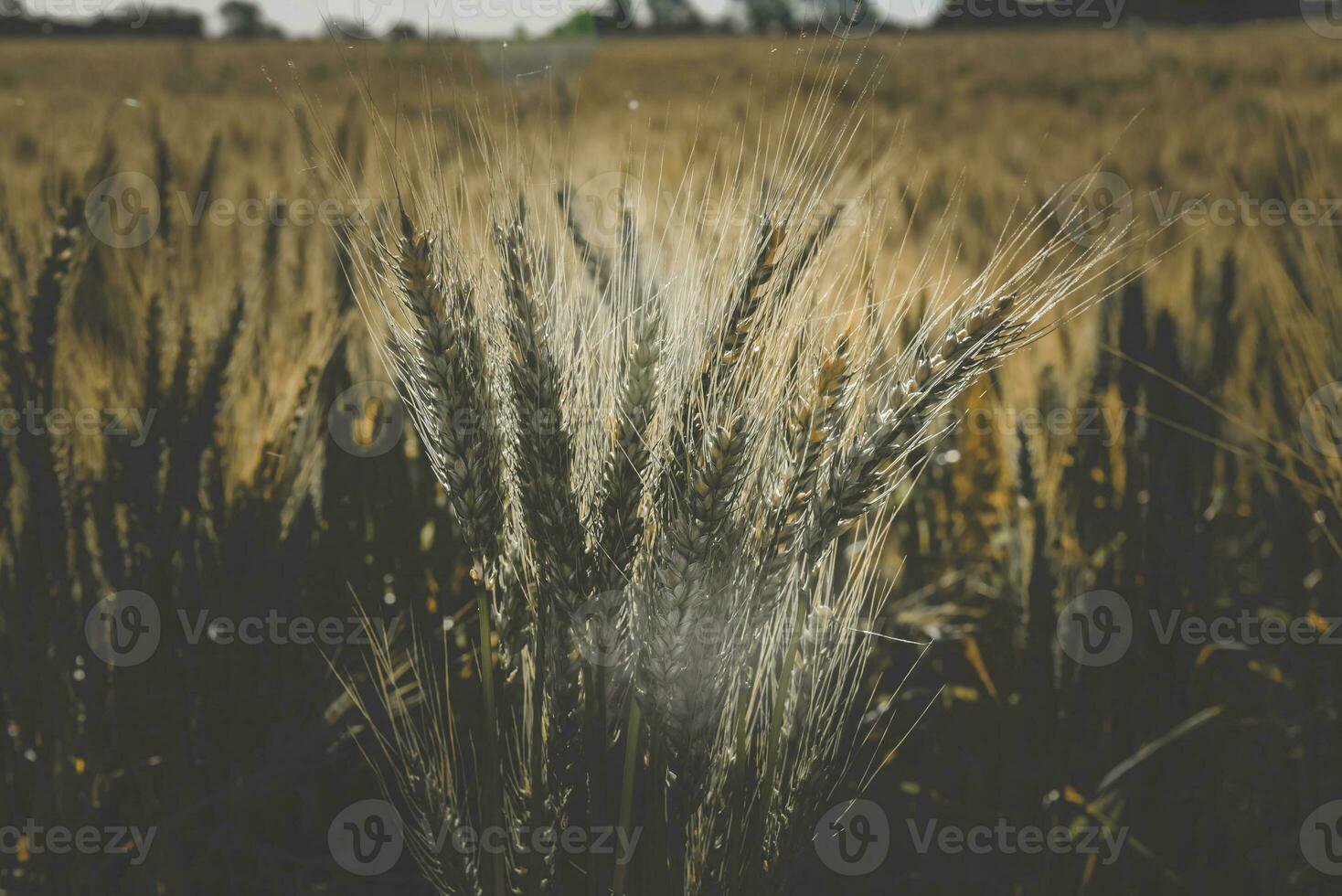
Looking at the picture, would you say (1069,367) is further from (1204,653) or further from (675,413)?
(675,413)

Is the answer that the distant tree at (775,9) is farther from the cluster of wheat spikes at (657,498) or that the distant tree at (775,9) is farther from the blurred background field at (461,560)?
the cluster of wheat spikes at (657,498)

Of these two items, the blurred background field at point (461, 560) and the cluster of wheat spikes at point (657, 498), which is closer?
the cluster of wheat spikes at point (657, 498)

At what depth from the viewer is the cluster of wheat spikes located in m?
0.76

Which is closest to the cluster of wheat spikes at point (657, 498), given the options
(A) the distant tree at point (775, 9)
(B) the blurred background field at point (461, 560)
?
(B) the blurred background field at point (461, 560)

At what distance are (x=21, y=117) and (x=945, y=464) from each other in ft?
19.0

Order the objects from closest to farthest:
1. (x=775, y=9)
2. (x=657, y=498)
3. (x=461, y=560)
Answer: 1. (x=657, y=498)
2. (x=461, y=560)
3. (x=775, y=9)

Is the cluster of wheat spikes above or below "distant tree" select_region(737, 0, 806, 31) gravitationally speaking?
below

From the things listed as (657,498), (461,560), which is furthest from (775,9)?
(657,498)

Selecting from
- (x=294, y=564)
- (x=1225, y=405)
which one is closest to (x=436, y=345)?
(x=294, y=564)

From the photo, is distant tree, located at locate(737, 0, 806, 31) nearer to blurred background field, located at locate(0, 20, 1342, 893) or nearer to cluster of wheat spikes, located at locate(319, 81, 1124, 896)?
blurred background field, located at locate(0, 20, 1342, 893)

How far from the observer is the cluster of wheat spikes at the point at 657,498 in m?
0.76

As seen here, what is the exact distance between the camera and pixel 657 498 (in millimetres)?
816

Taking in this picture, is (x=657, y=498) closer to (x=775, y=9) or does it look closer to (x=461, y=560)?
(x=461, y=560)

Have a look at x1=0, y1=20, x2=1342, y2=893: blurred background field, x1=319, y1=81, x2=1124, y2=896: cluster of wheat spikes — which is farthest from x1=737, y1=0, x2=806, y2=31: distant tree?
x1=319, y1=81, x2=1124, y2=896: cluster of wheat spikes
